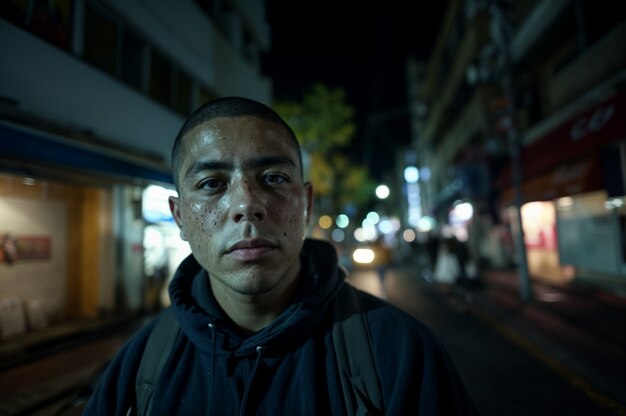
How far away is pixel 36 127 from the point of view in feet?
20.1

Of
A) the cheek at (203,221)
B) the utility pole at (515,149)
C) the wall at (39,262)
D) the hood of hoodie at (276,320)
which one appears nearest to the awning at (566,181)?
the utility pole at (515,149)

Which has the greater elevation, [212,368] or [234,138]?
[234,138]

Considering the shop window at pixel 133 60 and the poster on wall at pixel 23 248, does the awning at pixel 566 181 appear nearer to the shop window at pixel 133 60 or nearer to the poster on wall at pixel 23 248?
the shop window at pixel 133 60

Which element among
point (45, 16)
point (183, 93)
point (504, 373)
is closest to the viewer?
point (504, 373)

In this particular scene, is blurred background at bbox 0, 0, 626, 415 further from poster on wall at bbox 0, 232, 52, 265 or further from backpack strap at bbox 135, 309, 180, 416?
backpack strap at bbox 135, 309, 180, 416

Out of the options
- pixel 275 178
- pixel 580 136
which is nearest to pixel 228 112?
pixel 275 178

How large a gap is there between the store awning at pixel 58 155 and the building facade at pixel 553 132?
33.4 feet

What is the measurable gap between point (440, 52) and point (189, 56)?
21.9 meters

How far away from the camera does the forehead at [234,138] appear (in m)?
1.58

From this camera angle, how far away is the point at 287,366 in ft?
5.05

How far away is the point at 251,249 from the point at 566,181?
9.59 meters

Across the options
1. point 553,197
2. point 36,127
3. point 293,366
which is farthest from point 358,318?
point 553,197

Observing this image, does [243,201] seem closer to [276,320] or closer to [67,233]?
[276,320]

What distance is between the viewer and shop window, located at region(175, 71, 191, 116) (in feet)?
37.0
